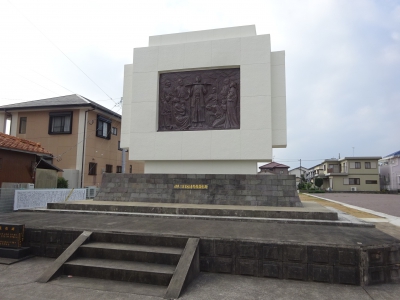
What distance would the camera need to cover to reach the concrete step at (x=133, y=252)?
14.0 feet

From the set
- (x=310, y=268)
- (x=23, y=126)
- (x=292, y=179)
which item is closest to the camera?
(x=310, y=268)

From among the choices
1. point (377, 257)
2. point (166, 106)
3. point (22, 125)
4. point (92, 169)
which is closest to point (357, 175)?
point (92, 169)

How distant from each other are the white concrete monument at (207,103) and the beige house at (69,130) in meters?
8.30

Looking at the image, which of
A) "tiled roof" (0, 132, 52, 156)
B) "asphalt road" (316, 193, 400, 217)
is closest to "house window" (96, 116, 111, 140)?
"tiled roof" (0, 132, 52, 156)

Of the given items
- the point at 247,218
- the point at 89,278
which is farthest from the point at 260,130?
the point at 89,278

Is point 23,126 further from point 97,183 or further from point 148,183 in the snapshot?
point 148,183

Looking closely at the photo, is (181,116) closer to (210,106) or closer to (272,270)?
(210,106)

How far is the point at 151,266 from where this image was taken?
4164mm

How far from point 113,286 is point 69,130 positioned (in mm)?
16071

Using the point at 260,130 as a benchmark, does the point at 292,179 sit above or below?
below

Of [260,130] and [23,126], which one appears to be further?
[23,126]

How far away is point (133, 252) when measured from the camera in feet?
14.4

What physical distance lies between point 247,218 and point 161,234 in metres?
2.45

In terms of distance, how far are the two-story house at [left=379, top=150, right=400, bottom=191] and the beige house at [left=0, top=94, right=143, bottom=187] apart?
38.4m
